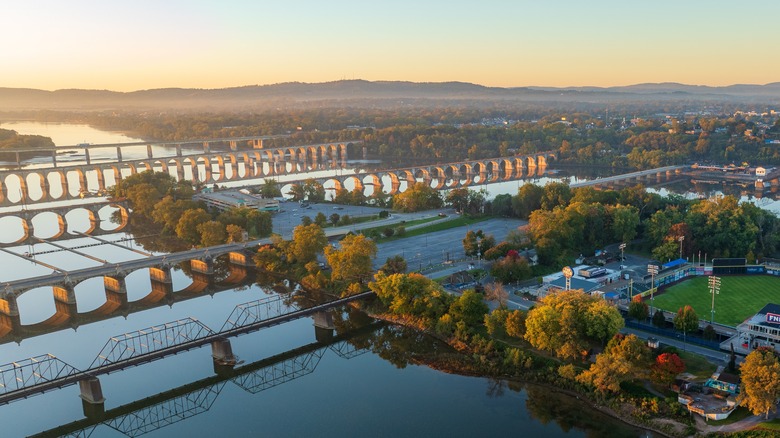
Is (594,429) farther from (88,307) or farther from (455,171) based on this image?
(455,171)

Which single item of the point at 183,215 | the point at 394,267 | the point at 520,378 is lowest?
the point at 520,378

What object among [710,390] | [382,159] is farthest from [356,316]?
[382,159]

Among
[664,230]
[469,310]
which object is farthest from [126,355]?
[664,230]

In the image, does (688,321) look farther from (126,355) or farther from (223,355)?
(126,355)

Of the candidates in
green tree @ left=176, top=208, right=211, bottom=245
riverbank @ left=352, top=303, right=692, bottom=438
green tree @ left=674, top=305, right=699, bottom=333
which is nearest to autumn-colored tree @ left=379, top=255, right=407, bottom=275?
riverbank @ left=352, top=303, right=692, bottom=438

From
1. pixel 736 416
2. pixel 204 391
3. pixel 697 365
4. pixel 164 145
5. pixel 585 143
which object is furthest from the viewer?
pixel 164 145

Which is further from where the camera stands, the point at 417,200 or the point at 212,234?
the point at 417,200
